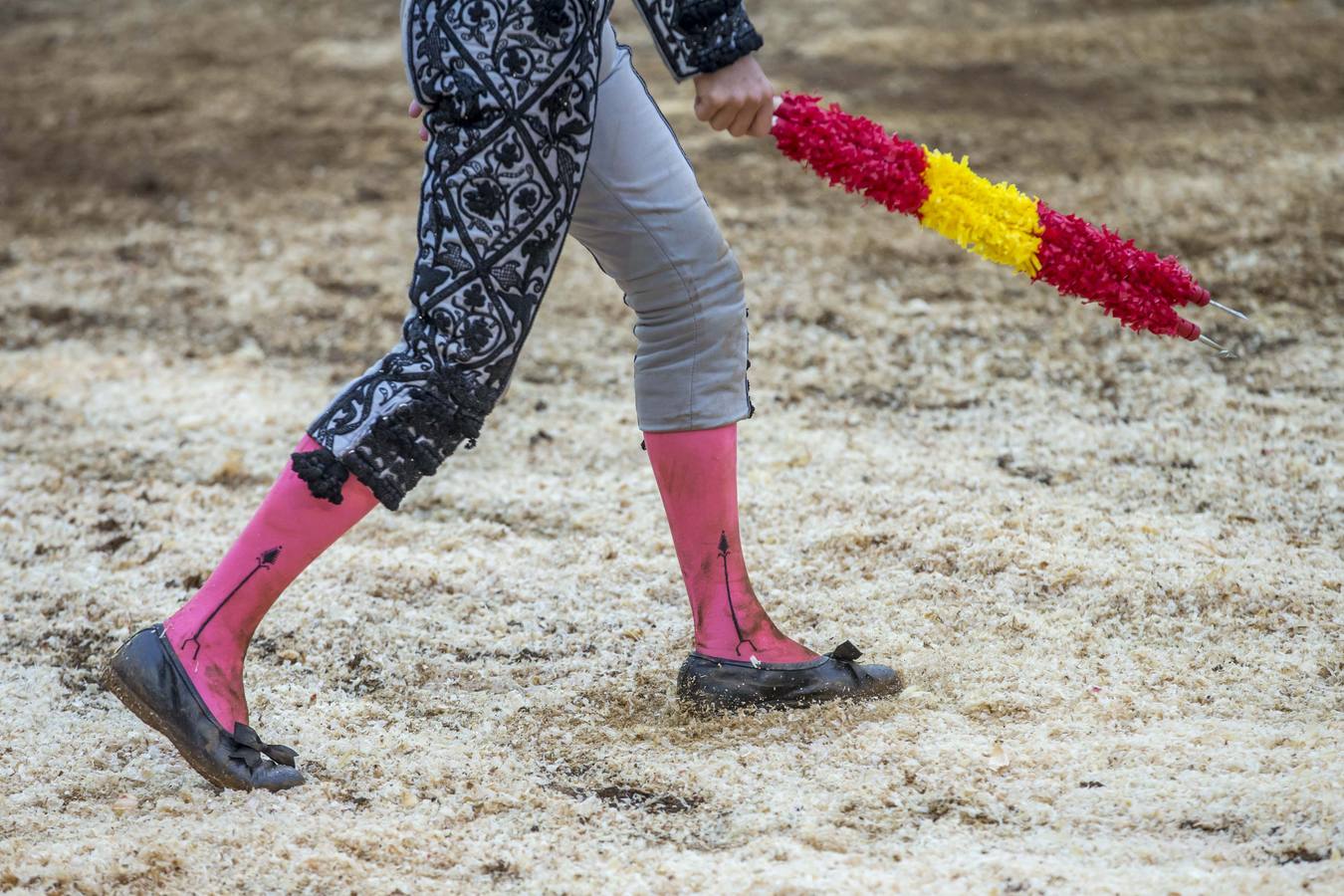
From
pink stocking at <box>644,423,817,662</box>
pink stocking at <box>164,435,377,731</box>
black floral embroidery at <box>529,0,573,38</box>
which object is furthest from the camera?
pink stocking at <box>644,423,817,662</box>

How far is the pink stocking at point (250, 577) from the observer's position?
191 cm

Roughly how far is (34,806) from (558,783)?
75cm

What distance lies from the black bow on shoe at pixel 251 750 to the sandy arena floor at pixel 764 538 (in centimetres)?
6

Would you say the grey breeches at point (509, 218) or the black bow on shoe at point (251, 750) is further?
the black bow on shoe at point (251, 750)

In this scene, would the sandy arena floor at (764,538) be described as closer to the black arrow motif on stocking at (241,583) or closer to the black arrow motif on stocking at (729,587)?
the black arrow motif on stocking at (729,587)

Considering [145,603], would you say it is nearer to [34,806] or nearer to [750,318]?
[34,806]

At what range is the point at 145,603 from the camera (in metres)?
2.72

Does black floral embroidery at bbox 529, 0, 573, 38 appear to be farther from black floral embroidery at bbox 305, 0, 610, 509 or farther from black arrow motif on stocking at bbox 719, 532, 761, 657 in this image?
black arrow motif on stocking at bbox 719, 532, 761, 657

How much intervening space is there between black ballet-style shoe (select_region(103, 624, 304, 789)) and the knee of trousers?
2.48 feet

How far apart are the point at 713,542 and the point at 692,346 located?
32 cm

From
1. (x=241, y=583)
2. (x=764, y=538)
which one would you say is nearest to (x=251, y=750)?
(x=241, y=583)

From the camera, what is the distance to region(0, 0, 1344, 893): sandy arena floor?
187 cm

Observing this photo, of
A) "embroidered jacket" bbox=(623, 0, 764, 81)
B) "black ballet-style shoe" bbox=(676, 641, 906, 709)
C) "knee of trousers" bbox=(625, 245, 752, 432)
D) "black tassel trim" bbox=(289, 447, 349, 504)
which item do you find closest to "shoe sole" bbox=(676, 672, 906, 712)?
"black ballet-style shoe" bbox=(676, 641, 906, 709)

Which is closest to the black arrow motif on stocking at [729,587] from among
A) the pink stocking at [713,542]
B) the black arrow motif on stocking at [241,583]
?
the pink stocking at [713,542]
